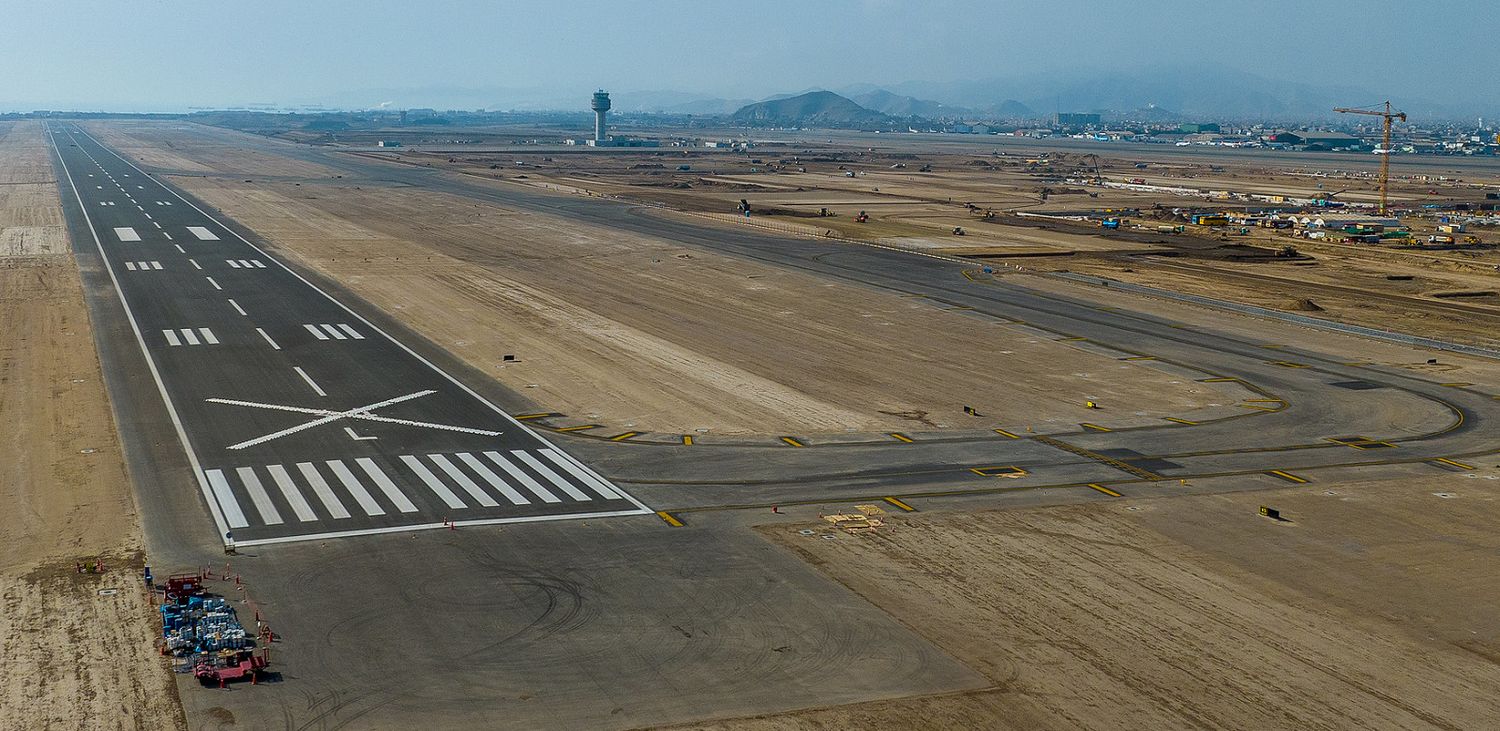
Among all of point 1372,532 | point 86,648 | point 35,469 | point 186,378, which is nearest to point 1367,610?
point 1372,532

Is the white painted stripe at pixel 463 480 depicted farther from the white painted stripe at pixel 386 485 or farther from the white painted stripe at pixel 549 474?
the white painted stripe at pixel 549 474

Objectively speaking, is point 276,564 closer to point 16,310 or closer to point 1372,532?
point 1372,532

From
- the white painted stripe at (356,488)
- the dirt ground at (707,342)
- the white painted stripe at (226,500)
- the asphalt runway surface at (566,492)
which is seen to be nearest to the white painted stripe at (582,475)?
the asphalt runway surface at (566,492)

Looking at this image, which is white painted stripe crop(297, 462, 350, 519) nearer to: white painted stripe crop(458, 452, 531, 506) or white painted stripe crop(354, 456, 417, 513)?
white painted stripe crop(354, 456, 417, 513)

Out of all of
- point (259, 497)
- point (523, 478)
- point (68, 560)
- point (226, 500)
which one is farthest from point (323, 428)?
point (68, 560)

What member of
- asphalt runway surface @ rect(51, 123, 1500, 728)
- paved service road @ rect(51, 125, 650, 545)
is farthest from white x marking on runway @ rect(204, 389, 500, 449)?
asphalt runway surface @ rect(51, 123, 1500, 728)
